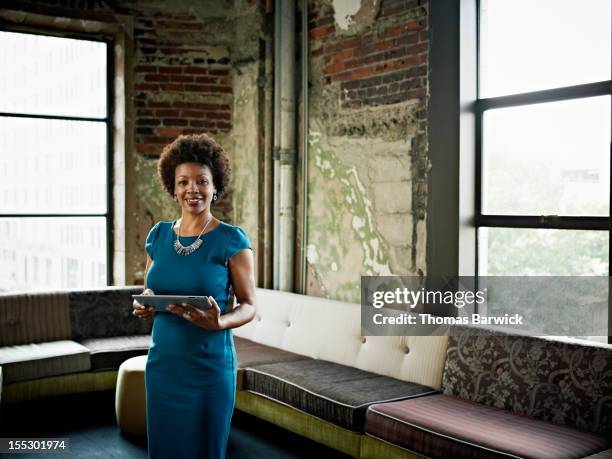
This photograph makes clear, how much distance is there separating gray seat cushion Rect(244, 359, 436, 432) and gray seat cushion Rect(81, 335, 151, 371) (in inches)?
41.2

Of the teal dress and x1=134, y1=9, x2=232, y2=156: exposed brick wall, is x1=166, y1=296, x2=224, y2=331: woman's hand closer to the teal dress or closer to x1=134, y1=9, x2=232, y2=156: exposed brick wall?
the teal dress

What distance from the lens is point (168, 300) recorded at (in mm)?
2688

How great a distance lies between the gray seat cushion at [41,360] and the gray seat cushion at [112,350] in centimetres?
6

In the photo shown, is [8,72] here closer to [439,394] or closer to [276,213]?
[276,213]

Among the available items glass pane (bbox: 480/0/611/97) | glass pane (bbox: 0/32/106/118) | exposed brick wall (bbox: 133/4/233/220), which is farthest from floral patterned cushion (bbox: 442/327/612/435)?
glass pane (bbox: 0/32/106/118)

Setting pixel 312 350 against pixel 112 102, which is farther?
pixel 112 102

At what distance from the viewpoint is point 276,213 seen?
627 cm

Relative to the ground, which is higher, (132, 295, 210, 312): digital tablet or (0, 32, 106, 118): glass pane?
(0, 32, 106, 118): glass pane

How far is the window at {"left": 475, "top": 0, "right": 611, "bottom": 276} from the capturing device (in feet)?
13.6

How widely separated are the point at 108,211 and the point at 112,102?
957mm

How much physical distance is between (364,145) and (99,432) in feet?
8.87

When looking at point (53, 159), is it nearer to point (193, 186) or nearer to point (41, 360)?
point (41, 360)

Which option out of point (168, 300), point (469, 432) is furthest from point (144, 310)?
point (469, 432)

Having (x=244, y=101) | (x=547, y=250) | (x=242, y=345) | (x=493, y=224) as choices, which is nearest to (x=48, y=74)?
(x=244, y=101)
